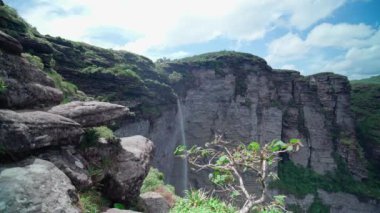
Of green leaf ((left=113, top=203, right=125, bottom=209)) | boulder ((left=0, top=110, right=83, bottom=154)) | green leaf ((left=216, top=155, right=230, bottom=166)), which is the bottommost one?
green leaf ((left=113, top=203, right=125, bottom=209))

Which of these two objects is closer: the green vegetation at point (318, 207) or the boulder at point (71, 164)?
the boulder at point (71, 164)

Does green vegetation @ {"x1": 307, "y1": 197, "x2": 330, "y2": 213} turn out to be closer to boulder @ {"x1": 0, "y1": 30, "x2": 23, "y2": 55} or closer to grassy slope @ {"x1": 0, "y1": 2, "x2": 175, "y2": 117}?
grassy slope @ {"x1": 0, "y1": 2, "x2": 175, "y2": 117}

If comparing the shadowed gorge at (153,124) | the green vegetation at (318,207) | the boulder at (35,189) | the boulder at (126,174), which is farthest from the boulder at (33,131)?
the green vegetation at (318,207)

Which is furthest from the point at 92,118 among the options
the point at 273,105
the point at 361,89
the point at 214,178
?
the point at 361,89

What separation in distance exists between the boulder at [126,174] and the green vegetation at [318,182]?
37.9 m

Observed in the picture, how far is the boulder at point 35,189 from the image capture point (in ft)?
17.3

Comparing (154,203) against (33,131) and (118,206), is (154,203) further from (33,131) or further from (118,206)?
(33,131)

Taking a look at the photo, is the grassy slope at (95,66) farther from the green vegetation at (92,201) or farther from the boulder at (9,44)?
the green vegetation at (92,201)

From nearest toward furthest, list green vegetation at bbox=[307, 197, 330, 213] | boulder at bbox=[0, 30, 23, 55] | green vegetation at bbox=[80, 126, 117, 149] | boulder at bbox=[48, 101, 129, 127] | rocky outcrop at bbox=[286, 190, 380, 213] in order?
1. boulder at bbox=[0, 30, 23, 55]
2. boulder at bbox=[48, 101, 129, 127]
3. green vegetation at bbox=[80, 126, 117, 149]
4. rocky outcrop at bbox=[286, 190, 380, 213]
5. green vegetation at bbox=[307, 197, 330, 213]

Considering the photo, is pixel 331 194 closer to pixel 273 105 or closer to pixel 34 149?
pixel 273 105

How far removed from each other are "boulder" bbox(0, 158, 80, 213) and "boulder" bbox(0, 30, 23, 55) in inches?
147

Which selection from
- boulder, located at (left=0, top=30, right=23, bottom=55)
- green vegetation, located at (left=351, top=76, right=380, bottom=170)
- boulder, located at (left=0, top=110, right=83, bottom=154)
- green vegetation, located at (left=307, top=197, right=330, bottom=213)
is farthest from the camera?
green vegetation, located at (left=351, top=76, right=380, bottom=170)

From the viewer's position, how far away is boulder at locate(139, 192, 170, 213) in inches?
421

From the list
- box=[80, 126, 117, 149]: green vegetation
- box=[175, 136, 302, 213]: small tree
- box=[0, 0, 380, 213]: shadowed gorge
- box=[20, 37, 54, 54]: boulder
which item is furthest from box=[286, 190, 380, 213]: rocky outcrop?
box=[175, 136, 302, 213]: small tree
